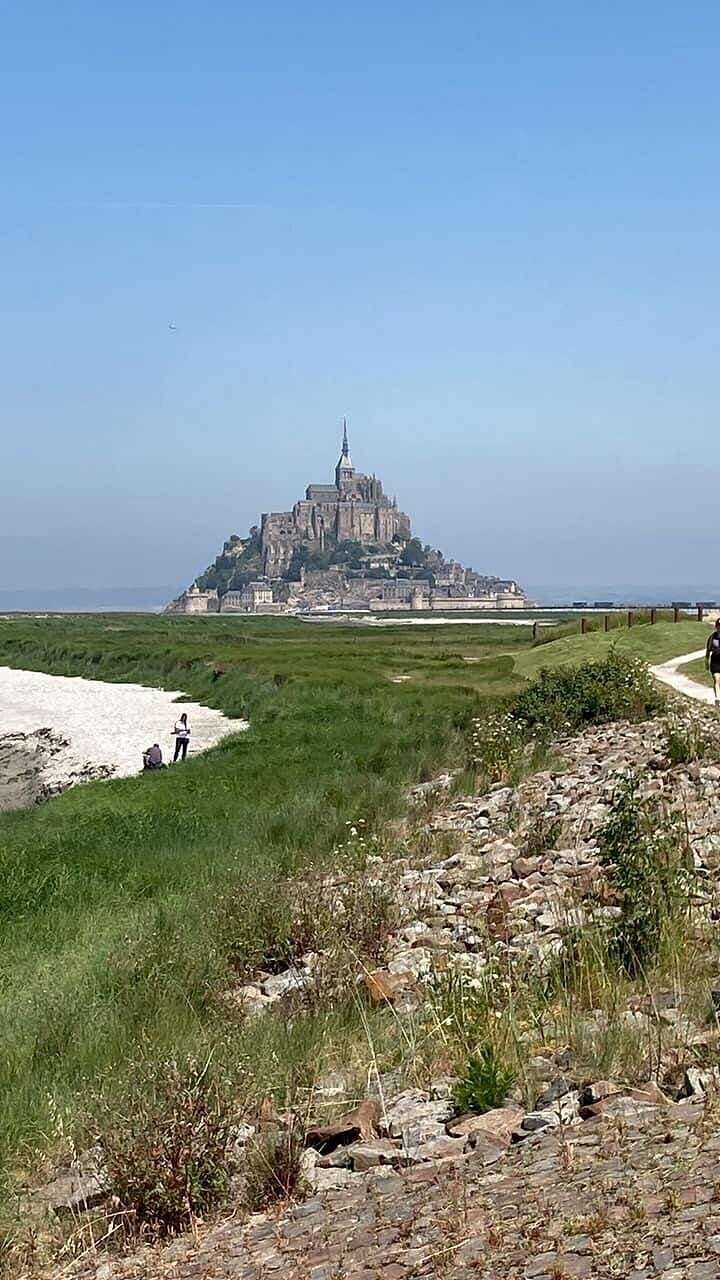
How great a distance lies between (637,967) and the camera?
9266 millimetres

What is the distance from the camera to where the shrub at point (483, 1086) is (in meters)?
7.08

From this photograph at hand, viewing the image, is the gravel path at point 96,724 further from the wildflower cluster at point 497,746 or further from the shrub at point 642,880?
the shrub at point 642,880

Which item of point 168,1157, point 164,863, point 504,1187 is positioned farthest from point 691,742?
point 504,1187

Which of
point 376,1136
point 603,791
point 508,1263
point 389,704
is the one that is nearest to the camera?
point 508,1263

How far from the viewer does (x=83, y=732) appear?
41.8 m

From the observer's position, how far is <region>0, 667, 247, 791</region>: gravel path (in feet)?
115

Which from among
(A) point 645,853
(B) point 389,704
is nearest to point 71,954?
(A) point 645,853

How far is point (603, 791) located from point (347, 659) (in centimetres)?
4220

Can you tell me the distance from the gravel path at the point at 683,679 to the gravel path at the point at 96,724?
11415 millimetres

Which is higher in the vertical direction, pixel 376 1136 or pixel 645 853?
pixel 645 853

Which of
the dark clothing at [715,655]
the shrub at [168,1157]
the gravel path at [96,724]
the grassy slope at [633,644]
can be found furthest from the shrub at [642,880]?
the grassy slope at [633,644]

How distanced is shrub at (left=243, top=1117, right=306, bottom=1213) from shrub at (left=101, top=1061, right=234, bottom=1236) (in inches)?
5.7

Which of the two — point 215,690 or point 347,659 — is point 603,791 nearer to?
point 215,690

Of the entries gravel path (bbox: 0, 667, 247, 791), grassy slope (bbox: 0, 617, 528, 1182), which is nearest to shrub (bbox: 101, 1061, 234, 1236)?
grassy slope (bbox: 0, 617, 528, 1182)
